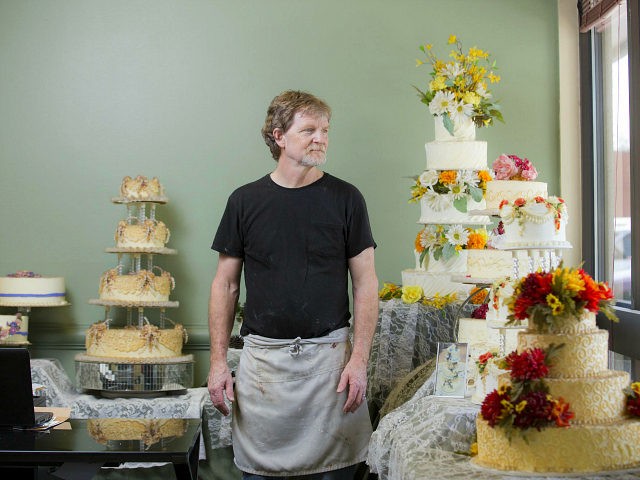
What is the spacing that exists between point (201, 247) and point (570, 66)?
2.57m

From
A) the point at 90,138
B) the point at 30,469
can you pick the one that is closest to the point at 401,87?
the point at 90,138

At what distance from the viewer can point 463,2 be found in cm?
559

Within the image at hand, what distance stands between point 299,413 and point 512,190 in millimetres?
1583

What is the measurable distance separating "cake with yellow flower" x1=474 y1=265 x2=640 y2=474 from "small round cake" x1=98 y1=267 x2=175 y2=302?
294cm

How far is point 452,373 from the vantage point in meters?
3.38

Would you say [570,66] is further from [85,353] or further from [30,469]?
[30,469]

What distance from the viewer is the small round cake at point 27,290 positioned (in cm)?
516

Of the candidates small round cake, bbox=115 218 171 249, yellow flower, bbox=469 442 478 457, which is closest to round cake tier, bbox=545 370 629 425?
yellow flower, bbox=469 442 478 457

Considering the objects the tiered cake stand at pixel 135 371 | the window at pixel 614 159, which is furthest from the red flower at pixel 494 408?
the tiered cake stand at pixel 135 371

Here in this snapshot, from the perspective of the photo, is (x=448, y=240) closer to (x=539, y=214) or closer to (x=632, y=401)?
(x=539, y=214)

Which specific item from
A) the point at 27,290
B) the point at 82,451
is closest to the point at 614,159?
the point at 82,451

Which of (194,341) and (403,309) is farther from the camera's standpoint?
(194,341)

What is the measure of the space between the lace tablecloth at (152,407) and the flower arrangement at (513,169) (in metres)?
1.86

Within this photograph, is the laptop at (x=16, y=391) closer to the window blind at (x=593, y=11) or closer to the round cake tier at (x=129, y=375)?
the round cake tier at (x=129, y=375)
